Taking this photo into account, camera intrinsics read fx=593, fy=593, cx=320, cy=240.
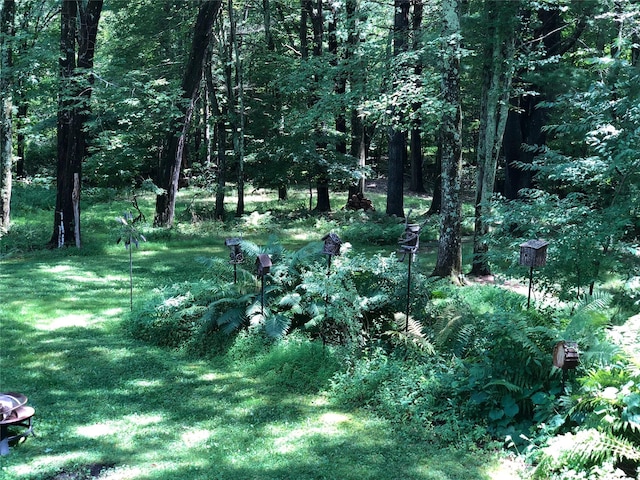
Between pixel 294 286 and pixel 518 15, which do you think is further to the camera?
pixel 518 15

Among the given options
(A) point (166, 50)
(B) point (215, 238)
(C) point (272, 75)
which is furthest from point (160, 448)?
(A) point (166, 50)

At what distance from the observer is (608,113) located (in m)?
7.14

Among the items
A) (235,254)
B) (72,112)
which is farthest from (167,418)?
(72,112)

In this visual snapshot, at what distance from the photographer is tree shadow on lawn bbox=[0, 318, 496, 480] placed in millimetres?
5082

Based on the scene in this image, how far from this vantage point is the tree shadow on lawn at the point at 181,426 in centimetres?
508

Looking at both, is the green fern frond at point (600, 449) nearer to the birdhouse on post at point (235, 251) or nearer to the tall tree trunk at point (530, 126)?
the birdhouse on post at point (235, 251)

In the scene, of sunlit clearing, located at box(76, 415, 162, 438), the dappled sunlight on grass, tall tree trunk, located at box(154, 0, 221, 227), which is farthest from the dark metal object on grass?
tall tree trunk, located at box(154, 0, 221, 227)

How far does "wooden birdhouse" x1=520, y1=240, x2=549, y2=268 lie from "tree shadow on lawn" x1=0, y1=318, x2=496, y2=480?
2631 millimetres

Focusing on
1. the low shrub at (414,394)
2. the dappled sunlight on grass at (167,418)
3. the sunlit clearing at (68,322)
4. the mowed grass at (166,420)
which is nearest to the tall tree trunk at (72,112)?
the mowed grass at (166,420)

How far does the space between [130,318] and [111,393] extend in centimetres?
258

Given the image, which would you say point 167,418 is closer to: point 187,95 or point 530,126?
point 187,95

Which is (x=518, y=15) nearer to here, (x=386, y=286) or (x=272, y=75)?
(x=386, y=286)

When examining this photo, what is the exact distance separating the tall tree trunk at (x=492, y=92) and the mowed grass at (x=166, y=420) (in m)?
5.65

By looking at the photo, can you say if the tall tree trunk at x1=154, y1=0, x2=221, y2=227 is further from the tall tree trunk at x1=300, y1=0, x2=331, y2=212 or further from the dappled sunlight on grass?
the dappled sunlight on grass
